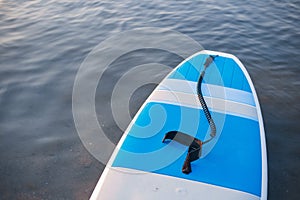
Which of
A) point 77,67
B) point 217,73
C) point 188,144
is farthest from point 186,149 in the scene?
point 77,67

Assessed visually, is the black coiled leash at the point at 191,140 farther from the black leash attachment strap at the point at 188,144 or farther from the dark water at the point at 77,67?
the dark water at the point at 77,67

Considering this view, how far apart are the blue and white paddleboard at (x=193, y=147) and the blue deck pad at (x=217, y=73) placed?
0.01 m

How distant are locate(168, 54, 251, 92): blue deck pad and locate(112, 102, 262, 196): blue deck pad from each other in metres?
0.65

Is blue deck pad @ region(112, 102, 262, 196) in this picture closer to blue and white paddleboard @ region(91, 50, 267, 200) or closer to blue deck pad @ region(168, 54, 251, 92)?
blue and white paddleboard @ region(91, 50, 267, 200)

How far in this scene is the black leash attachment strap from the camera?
304cm

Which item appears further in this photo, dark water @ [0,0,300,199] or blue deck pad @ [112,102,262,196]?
dark water @ [0,0,300,199]

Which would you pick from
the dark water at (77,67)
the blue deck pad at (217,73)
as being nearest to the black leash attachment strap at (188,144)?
the dark water at (77,67)

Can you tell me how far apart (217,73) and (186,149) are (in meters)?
1.52

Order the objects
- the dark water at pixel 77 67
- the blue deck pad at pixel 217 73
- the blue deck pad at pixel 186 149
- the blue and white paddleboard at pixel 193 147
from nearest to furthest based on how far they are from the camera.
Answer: the blue and white paddleboard at pixel 193 147
the blue deck pad at pixel 186 149
the dark water at pixel 77 67
the blue deck pad at pixel 217 73

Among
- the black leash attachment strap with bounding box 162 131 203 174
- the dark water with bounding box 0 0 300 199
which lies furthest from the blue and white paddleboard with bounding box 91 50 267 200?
the dark water with bounding box 0 0 300 199

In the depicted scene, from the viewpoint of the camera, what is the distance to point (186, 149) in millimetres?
3281

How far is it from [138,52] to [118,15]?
1842 millimetres

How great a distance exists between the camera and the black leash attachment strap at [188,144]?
304 centimetres

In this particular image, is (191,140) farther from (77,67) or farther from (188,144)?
(77,67)
